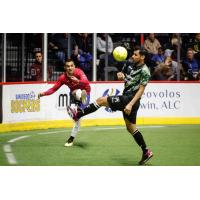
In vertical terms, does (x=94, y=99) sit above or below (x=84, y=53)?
below

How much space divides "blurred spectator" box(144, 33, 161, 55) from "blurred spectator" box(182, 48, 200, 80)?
1.70 feet

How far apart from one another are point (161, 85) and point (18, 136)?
126 inches

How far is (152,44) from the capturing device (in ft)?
36.7

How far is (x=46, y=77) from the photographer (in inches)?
455

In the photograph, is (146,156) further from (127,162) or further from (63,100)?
(63,100)

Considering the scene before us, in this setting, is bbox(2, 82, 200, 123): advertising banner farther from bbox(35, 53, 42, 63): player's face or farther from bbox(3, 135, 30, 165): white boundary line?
bbox(3, 135, 30, 165): white boundary line

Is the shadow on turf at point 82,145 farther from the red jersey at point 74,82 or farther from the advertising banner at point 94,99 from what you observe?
the advertising banner at point 94,99

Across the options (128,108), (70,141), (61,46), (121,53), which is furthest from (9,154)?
(61,46)

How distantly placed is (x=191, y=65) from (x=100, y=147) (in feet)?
7.10

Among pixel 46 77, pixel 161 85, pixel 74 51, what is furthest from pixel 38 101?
pixel 161 85

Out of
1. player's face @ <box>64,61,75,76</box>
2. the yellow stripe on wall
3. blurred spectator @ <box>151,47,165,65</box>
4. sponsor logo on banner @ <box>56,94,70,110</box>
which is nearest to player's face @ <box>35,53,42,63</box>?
player's face @ <box>64,61,75,76</box>

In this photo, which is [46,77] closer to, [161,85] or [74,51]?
[74,51]

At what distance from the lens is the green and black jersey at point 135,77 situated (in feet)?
29.1
